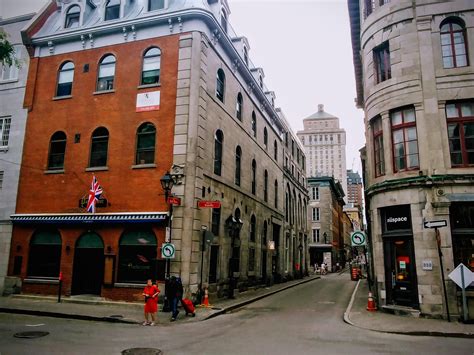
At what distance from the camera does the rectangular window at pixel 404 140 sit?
15.6 metres

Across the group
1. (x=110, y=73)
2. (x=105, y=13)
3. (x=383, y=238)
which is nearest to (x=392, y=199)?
(x=383, y=238)

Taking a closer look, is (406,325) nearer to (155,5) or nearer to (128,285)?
(128,285)

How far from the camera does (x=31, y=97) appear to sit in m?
22.0

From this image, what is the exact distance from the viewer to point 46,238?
65.0ft

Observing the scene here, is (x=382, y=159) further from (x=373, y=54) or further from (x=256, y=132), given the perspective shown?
(x=256, y=132)

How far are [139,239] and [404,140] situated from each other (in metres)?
12.3

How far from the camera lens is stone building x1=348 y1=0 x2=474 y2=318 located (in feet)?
46.9

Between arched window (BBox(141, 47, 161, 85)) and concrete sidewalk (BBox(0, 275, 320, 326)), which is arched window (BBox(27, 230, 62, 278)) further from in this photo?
arched window (BBox(141, 47, 161, 85))

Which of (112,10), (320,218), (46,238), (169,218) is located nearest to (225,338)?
(169,218)

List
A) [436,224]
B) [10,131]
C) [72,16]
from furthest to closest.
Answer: [72,16]
[10,131]
[436,224]

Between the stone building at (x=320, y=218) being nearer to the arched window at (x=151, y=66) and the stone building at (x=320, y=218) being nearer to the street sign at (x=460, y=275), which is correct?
the arched window at (x=151, y=66)

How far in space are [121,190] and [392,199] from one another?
40.1ft

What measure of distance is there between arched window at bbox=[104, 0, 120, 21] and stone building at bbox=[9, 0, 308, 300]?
0.20 ft

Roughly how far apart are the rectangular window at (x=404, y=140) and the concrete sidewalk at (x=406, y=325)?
5.75 m
